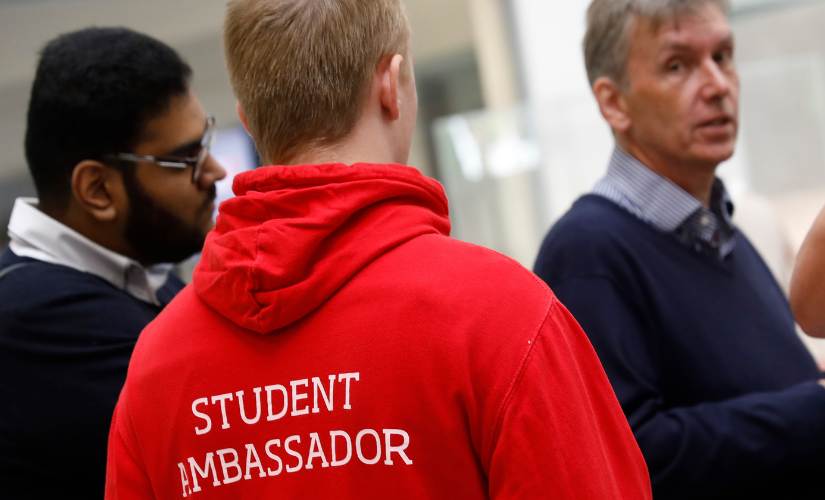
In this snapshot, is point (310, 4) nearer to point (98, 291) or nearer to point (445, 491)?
point (445, 491)

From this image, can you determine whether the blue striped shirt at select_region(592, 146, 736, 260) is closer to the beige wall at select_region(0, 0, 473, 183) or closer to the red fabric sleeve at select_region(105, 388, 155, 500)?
the red fabric sleeve at select_region(105, 388, 155, 500)

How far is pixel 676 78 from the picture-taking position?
1425 millimetres

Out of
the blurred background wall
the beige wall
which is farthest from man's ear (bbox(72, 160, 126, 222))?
the beige wall

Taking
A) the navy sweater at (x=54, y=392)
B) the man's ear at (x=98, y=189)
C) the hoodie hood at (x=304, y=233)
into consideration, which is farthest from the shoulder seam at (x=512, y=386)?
the man's ear at (x=98, y=189)

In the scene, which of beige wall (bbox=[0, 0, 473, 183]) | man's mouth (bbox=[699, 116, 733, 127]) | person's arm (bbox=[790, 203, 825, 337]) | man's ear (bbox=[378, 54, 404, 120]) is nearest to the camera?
man's ear (bbox=[378, 54, 404, 120])

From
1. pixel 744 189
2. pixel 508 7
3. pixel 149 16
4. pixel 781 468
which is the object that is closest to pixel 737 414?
pixel 781 468

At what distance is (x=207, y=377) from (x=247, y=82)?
333 mm

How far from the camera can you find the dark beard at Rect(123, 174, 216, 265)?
1.41 metres

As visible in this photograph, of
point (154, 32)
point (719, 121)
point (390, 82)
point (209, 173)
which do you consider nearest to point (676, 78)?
point (719, 121)

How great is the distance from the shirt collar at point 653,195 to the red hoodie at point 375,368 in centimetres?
74

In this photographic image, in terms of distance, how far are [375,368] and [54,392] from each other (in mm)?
757

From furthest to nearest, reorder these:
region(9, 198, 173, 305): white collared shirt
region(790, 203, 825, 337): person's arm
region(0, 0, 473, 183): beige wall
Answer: region(0, 0, 473, 183): beige wall
region(9, 198, 173, 305): white collared shirt
region(790, 203, 825, 337): person's arm

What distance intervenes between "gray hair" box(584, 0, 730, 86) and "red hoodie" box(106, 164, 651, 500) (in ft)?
2.94

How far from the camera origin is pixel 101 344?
1.19m
